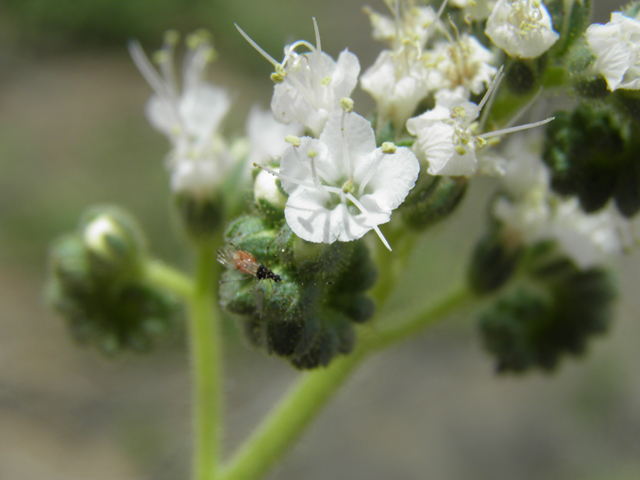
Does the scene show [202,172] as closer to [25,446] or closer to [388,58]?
[388,58]

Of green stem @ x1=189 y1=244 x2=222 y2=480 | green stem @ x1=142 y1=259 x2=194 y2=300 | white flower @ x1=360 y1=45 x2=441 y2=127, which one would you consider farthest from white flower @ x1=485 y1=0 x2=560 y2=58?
green stem @ x1=142 y1=259 x2=194 y2=300

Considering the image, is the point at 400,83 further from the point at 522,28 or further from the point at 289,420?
the point at 289,420

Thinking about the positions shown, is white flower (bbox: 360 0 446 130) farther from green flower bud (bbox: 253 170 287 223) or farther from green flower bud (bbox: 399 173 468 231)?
green flower bud (bbox: 253 170 287 223)

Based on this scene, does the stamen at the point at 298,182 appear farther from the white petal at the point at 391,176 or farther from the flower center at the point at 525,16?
the flower center at the point at 525,16

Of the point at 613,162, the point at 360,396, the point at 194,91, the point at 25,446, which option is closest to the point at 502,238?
the point at 613,162

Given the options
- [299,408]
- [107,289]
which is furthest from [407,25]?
[107,289]

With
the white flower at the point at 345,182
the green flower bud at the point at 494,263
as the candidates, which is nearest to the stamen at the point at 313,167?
the white flower at the point at 345,182

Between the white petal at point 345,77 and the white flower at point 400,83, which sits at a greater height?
the white petal at point 345,77
